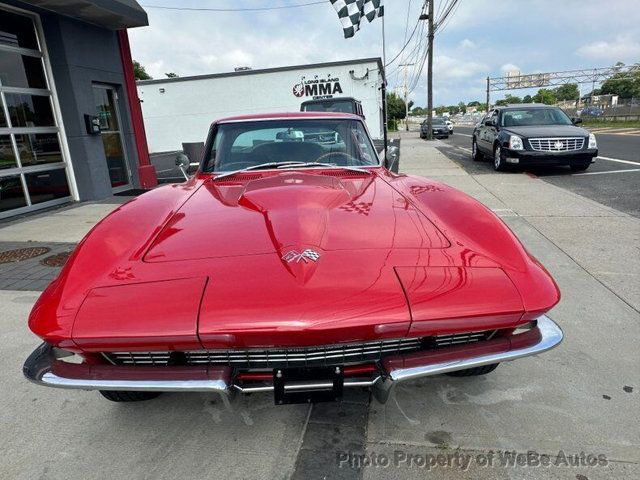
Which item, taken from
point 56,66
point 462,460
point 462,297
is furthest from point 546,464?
point 56,66

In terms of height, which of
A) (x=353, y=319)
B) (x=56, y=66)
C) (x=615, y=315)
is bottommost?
(x=615, y=315)

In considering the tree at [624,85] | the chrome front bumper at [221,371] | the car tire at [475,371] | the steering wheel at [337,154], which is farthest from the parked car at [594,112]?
the chrome front bumper at [221,371]

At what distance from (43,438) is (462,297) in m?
1.83

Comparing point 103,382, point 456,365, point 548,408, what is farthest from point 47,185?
point 548,408

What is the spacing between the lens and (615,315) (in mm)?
2635

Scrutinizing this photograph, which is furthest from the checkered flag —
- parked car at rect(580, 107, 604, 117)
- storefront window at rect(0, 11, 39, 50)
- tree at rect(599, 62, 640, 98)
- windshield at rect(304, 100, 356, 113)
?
tree at rect(599, 62, 640, 98)

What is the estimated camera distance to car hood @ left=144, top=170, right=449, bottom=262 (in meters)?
1.62

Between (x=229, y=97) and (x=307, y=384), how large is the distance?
23256 millimetres

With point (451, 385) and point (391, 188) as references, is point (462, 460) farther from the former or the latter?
point (391, 188)

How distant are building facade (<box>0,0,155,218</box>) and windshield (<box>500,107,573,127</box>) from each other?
25.5 feet

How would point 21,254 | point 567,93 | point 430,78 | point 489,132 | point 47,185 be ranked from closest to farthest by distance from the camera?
point 21,254 → point 47,185 → point 489,132 → point 430,78 → point 567,93

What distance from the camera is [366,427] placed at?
177 centimetres

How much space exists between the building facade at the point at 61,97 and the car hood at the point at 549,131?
7.60 metres

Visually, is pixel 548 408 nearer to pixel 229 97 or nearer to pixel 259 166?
pixel 259 166
